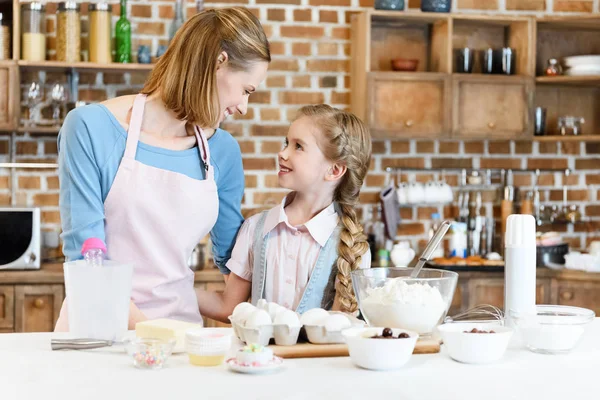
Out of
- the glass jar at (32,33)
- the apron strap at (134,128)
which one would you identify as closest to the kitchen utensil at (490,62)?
the glass jar at (32,33)

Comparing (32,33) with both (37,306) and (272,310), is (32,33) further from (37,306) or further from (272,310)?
(272,310)

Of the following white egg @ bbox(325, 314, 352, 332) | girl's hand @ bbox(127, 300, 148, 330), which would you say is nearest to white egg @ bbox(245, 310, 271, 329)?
white egg @ bbox(325, 314, 352, 332)

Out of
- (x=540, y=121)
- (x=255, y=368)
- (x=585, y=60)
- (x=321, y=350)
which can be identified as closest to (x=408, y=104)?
(x=540, y=121)

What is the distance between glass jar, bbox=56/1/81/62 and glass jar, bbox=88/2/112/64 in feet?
0.21

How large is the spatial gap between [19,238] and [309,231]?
1.99 m

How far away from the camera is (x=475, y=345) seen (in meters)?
1.41

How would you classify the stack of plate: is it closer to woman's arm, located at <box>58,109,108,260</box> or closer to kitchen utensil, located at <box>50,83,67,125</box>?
kitchen utensil, located at <box>50,83,67,125</box>

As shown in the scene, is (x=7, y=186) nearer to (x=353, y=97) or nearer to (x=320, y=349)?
(x=353, y=97)

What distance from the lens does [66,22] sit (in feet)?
12.6

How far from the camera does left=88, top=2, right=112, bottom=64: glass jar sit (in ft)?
12.6

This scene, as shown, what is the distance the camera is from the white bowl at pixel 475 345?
4.63 feet

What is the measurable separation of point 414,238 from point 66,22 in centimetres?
204

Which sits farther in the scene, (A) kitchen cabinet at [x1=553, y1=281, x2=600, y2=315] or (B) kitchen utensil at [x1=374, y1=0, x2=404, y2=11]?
(B) kitchen utensil at [x1=374, y1=0, x2=404, y2=11]

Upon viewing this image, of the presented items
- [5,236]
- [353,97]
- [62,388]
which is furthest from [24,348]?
[353,97]
